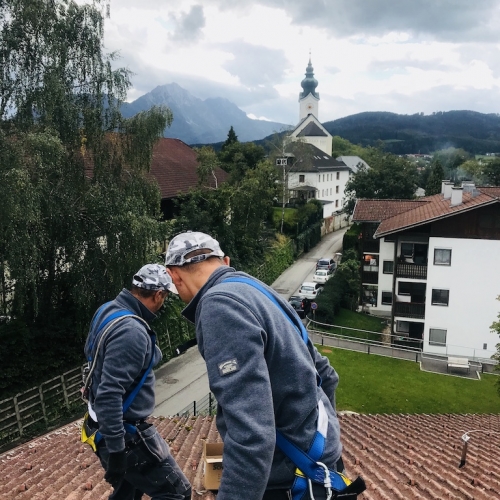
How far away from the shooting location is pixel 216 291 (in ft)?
6.72

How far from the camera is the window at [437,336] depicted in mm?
25794

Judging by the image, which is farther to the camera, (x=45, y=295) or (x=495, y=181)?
(x=495, y=181)

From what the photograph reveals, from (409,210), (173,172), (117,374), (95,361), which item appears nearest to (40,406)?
(95,361)

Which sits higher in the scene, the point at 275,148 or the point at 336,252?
the point at 275,148

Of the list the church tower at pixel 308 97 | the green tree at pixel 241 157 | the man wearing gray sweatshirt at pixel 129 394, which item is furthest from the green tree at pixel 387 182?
the church tower at pixel 308 97

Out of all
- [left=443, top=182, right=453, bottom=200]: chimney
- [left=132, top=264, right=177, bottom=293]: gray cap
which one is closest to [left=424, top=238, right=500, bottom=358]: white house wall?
[left=443, top=182, right=453, bottom=200]: chimney

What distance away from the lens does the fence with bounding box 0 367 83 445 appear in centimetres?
1339

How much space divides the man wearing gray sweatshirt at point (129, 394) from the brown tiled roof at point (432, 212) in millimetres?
23251

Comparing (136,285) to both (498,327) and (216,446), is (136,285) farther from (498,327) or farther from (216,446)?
(498,327)

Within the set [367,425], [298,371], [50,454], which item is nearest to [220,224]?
[367,425]

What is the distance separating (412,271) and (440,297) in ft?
6.72

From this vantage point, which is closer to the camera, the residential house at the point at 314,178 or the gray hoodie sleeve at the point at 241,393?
the gray hoodie sleeve at the point at 241,393

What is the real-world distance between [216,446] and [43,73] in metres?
13.2

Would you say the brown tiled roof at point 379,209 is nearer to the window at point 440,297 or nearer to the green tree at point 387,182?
the window at point 440,297
